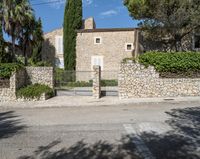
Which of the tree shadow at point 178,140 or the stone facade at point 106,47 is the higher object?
the stone facade at point 106,47

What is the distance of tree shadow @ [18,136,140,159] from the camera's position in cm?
757

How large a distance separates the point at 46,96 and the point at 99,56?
14.1 metres

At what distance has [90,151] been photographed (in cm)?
804

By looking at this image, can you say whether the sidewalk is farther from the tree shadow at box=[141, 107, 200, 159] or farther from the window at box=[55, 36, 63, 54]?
the window at box=[55, 36, 63, 54]

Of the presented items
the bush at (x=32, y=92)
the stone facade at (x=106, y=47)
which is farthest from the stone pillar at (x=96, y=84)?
the stone facade at (x=106, y=47)

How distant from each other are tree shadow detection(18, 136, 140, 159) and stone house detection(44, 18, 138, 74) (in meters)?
25.6

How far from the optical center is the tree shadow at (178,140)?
760 centimetres

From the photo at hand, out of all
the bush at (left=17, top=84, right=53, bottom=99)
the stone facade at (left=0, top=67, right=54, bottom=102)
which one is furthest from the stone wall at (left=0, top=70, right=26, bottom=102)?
the bush at (left=17, top=84, right=53, bottom=99)

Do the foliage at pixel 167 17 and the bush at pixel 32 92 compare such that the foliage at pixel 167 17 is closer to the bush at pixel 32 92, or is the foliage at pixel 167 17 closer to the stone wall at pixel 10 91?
the bush at pixel 32 92

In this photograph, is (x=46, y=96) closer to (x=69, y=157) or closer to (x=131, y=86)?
(x=131, y=86)

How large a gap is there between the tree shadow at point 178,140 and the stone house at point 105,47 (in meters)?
22.0

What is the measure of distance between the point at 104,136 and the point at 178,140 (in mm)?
2071

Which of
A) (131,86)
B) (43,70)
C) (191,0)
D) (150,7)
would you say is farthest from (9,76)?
(191,0)

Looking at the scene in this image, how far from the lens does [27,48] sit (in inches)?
1476
